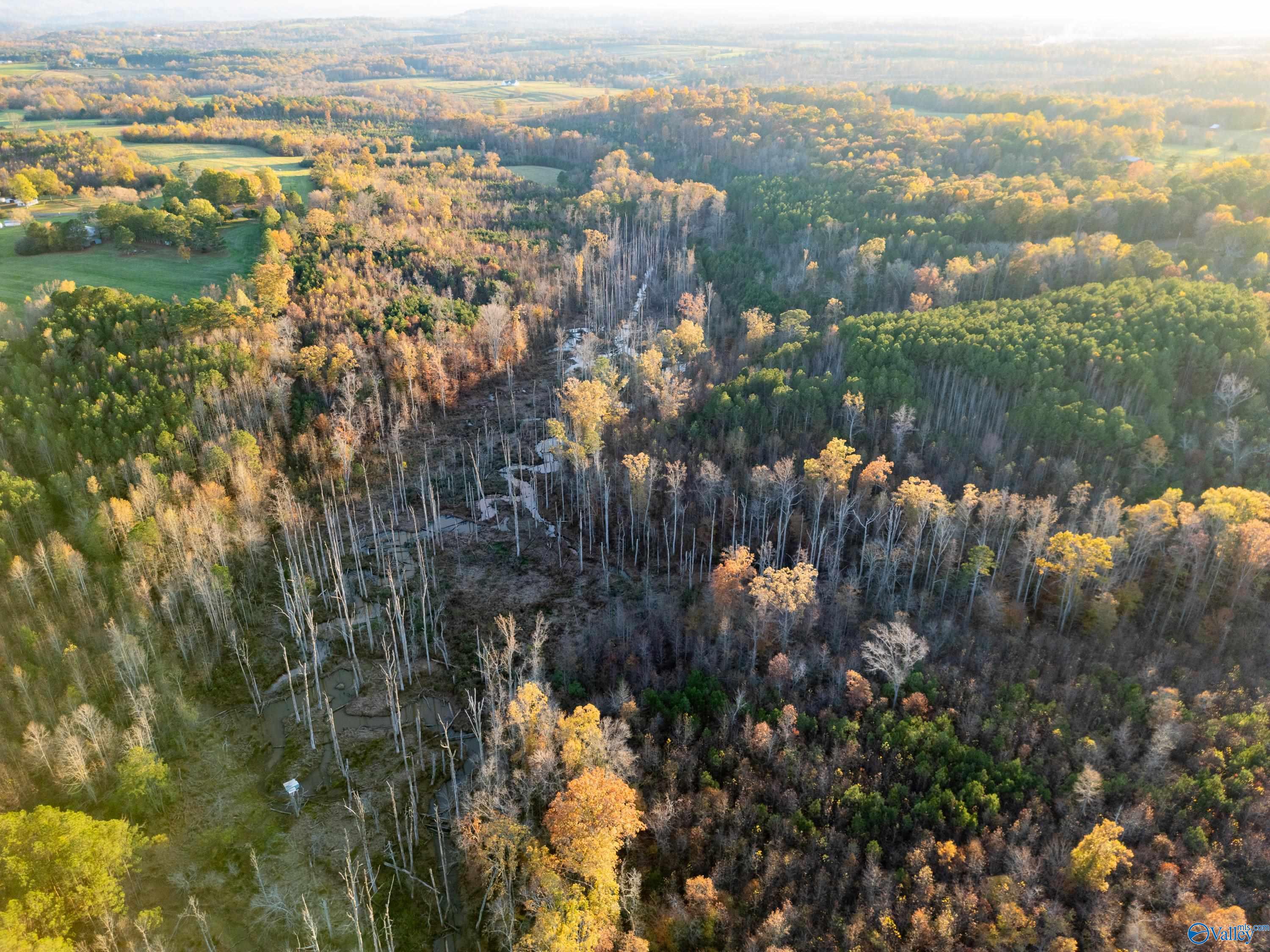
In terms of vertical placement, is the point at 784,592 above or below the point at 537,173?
below

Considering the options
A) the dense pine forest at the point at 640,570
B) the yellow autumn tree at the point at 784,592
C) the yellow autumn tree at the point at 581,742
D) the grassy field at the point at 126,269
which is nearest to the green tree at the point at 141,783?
the dense pine forest at the point at 640,570

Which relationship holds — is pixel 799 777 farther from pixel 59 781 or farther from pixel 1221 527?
pixel 59 781

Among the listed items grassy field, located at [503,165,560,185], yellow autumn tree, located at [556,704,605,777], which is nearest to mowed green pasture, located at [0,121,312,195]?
grassy field, located at [503,165,560,185]

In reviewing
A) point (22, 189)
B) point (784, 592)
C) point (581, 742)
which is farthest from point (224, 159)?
point (581, 742)

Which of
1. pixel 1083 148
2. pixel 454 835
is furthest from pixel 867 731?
Answer: pixel 1083 148

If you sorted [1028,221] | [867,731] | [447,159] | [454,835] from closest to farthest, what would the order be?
[454,835] < [867,731] < [1028,221] < [447,159]

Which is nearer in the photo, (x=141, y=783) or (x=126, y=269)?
(x=141, y=783)

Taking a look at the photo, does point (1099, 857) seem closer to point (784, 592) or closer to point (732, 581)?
point (784, 592)

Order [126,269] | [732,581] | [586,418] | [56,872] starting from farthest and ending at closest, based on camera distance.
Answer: [126,269]
[586,418]
[732,581]
[56,872]

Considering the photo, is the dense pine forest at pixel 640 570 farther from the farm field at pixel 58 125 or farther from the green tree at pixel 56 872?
the farm field at pixel 58 125
